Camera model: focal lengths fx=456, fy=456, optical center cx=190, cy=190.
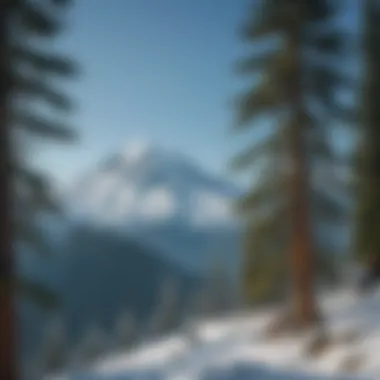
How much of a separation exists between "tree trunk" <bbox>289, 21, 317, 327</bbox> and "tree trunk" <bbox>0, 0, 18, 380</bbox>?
426 centimetres

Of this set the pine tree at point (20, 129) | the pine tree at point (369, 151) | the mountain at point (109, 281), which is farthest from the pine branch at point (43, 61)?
the pine tree at point (369, 151)

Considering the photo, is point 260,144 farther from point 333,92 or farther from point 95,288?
point 95,288

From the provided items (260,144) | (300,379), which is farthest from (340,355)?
(260,144)

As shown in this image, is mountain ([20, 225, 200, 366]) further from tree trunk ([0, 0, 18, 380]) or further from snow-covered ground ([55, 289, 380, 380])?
tree trunk ([0, 0, 18, 380])

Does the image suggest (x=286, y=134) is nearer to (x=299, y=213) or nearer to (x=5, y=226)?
(x=299, y=213)

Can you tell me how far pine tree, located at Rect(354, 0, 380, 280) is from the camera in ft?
26.7

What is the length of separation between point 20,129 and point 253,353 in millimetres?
4651

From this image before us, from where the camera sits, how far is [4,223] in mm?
5465

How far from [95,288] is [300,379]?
9.67m

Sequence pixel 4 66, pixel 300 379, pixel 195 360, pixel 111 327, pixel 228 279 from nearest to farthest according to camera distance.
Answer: pixel 4 66
pixel 300 379
pixel 195 360
pixel 228 279
pixel 111 327

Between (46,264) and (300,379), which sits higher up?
(46,264)

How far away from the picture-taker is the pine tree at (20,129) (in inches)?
213

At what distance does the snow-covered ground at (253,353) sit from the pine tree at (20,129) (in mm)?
1856

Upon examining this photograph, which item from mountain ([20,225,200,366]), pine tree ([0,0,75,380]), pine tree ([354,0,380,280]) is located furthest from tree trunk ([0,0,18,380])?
pine tree ([354,0,380,280])
